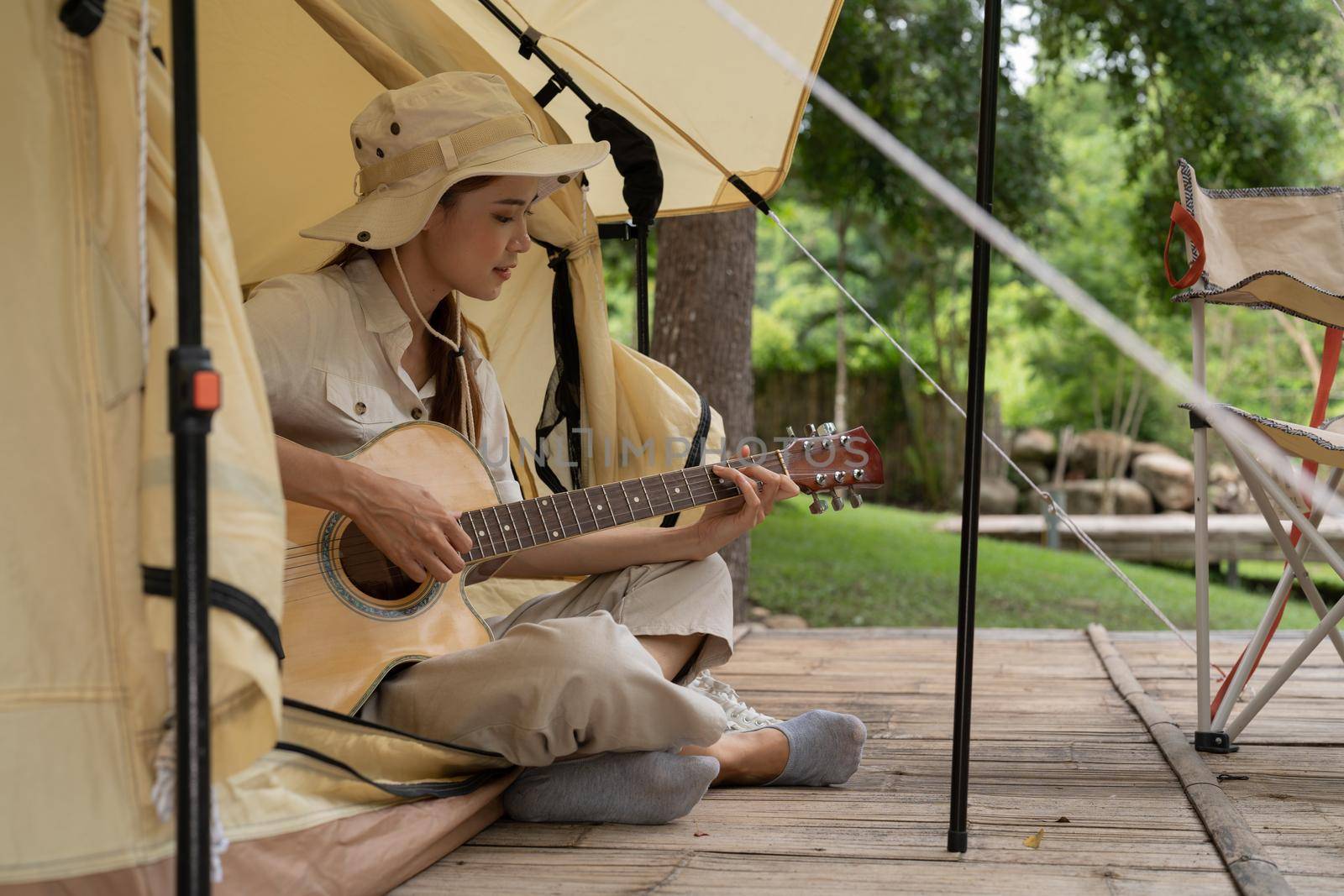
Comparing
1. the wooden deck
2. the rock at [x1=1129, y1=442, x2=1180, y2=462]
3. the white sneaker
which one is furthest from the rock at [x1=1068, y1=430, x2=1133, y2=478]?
the white sneaker

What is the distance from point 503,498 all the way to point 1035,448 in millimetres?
9675

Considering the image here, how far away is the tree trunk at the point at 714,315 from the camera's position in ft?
14.3

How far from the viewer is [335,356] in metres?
1.90

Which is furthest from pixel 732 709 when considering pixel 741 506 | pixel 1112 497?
pixel 1112 497

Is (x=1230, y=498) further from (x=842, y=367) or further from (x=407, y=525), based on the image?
(x=407, y=525)

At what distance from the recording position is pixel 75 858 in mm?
1172

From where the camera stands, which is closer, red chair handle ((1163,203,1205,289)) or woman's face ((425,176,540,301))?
woman's face ((425,176,540,301))

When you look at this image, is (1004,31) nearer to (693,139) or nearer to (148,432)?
(693,139)

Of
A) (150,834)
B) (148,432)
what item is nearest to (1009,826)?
(150,834)

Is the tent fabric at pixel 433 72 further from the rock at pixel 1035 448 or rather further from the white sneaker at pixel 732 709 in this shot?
the rock at pixel 1035 448

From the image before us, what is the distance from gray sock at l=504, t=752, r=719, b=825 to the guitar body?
9.3 inches

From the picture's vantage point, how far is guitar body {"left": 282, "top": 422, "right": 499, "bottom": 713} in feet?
5.62

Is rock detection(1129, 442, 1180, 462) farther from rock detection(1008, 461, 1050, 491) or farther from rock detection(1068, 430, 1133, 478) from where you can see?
rock detection(1008, 461, 1050, 491)

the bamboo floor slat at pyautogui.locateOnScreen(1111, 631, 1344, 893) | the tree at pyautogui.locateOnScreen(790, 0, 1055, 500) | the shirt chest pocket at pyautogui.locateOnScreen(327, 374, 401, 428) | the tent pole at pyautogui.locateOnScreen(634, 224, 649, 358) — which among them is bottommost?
the bamboo floor slat at pyautogui.locateOnScreen(1111, 631, 1344, 893)
